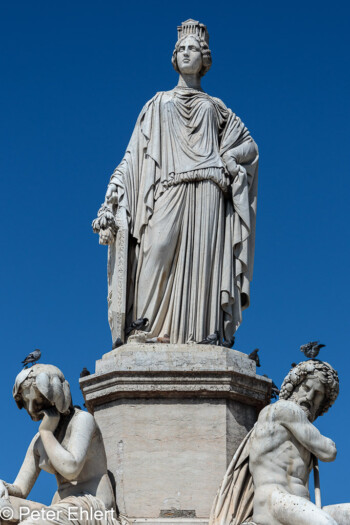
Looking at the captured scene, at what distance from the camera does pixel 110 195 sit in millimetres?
16047

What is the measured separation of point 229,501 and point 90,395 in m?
2.08

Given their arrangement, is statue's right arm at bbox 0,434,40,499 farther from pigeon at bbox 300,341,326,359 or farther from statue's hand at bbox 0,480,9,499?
pigeon at bbox 300,341,326,359

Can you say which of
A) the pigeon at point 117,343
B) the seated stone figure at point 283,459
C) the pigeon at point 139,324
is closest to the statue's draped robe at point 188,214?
the pigeon at point 139,324

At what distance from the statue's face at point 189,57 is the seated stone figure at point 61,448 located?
461 centimetres

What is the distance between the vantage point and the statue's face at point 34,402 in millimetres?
13758

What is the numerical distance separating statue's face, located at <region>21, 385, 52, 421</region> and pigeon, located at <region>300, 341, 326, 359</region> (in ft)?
8.95

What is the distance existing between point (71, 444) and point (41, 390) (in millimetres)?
613

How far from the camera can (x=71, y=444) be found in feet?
44.6

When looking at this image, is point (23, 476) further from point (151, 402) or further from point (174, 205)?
point (174, 205)

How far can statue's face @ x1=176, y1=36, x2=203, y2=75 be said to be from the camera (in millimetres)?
16672

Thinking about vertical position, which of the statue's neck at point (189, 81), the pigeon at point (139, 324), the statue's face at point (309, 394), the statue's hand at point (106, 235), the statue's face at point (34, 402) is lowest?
the statue's face at point (34, 402)

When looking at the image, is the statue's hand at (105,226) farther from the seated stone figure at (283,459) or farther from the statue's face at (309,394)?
the statue's face at (309,394)

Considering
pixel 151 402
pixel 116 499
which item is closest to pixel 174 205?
pixel 151 402

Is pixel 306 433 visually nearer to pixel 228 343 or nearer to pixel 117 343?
pixel 228 343
